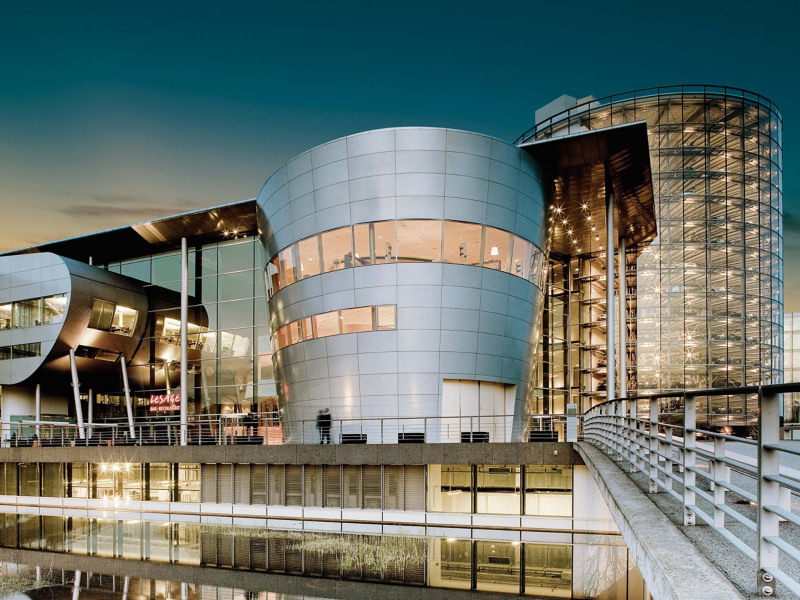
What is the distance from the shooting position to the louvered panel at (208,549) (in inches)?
724

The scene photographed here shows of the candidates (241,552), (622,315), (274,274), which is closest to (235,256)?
(274,274)

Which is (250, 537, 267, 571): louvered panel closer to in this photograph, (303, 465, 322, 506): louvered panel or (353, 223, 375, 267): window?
(303, 465, 322, 506): louvered panel

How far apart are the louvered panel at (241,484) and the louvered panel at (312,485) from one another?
263cm

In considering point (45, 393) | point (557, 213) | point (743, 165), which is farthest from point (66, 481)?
point (743, 165)

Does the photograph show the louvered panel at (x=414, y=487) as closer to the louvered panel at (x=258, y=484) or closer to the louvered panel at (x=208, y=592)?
the louvered panel at (x=258, y=484)

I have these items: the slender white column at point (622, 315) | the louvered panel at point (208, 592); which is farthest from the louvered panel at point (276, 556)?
the slender white column at point (622, 315)

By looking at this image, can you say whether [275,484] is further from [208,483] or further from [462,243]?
[462,243]

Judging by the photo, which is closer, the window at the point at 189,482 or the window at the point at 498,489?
the window at the point at 498,489

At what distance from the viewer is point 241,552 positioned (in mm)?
19391

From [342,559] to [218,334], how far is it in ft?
72.7

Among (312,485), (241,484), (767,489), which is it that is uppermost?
(767,489)

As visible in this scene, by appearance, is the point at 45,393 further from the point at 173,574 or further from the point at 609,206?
the point at 609,206

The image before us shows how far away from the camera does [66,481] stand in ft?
101

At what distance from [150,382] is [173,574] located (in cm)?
2629
